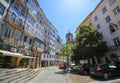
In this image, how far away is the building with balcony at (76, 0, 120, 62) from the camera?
A: 1980cm

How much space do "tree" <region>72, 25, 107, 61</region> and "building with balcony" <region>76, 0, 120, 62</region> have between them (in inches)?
68.1

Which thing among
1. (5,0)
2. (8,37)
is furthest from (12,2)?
(8,37)

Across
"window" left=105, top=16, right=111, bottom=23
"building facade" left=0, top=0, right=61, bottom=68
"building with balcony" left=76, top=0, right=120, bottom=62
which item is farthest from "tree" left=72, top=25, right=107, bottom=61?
"building facade" left=0, top=0, right=61, bottom=68

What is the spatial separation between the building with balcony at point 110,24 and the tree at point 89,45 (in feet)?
5.68

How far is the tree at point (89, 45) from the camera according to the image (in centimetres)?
1940

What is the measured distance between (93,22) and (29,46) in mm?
19343

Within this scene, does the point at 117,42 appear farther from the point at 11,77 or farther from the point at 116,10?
the point at 11,77

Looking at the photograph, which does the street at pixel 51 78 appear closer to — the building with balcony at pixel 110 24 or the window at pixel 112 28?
the building with balcony at pixel 110 24

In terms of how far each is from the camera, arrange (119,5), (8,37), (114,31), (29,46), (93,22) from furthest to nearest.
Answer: (93,22) < (29,46) < (114,31) < (119,5) < (8,37)

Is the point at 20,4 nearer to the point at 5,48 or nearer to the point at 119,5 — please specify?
the point at 5,48

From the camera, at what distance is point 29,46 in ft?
78.7

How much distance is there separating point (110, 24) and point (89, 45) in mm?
7522

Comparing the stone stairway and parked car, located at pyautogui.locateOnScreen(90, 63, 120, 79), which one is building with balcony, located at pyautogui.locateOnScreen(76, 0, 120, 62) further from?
the stone stairway

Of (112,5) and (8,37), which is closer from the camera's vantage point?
(8,37)
